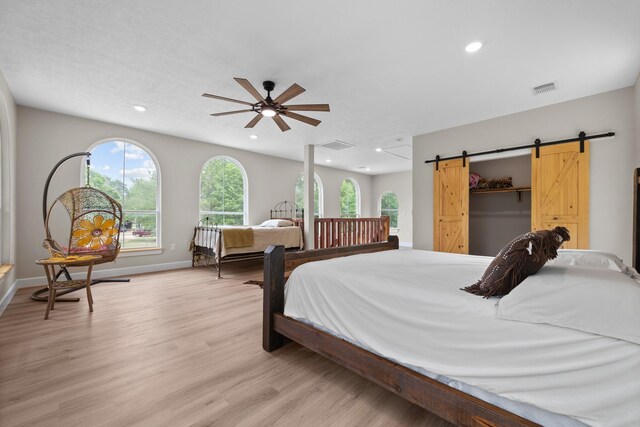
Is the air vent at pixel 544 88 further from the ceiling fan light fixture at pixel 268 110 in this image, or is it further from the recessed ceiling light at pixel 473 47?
the ceiling fan light fixture at pixel 268 110

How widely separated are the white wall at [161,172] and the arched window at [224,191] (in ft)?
0.55

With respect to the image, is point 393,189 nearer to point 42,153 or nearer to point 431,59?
point 431,59

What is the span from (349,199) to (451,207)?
5.15 meters

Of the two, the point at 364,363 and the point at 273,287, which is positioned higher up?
the point at 273,287

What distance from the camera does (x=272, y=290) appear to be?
205 cm

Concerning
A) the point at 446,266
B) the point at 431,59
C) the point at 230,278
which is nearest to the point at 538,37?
the point at 431,59

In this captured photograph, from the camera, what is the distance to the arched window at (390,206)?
967 centimetres

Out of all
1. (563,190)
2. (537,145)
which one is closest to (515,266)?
(563,190)

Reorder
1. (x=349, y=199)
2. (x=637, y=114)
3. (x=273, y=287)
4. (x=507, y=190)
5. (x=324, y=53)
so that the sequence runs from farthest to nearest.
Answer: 1. (x=349, y=199)
2. (x=507, y=190)
3. (x=637, y=114)
4. (x=324, y=53)
5. (x=273, y=287)

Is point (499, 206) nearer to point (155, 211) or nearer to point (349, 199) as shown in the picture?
point (349, 199)

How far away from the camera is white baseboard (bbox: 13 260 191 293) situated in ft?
12.9

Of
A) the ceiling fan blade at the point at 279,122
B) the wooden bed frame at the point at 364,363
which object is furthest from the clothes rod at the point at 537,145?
the wooden bed frame at the point at 364,363

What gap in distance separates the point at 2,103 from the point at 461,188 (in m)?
6.30

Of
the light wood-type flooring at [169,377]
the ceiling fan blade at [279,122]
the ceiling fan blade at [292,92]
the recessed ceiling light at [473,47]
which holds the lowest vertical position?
the light wood-type flooring at [169,377]
